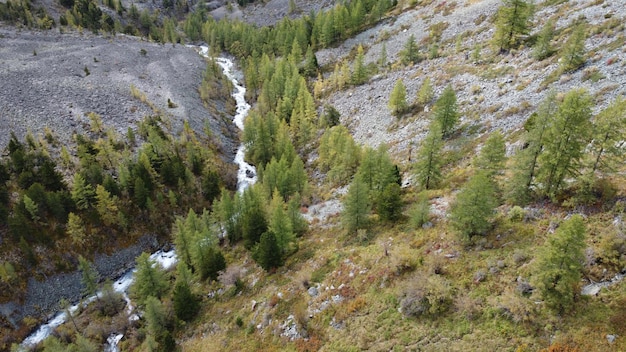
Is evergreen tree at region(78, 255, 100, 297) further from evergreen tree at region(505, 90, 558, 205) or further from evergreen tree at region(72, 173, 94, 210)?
evergreen tree at region(505, 90, 558, 205)

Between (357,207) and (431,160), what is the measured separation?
11198 mm

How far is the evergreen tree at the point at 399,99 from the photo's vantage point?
68125 mm

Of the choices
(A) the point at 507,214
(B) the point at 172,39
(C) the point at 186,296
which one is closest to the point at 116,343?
(C) the point at 186,296

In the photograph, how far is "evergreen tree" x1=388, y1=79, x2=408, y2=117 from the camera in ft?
224

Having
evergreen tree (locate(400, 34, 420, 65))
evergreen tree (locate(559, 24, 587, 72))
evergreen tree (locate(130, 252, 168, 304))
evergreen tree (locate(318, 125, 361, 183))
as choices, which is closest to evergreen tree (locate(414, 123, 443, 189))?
evergreen tree (locate(318, 125, 361, 183))

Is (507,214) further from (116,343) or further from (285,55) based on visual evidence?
(285,55)

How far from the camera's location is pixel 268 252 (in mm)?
44406

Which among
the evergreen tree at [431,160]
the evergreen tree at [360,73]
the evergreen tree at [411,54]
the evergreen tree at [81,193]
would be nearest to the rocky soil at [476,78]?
the evergreen tree at [360,73]

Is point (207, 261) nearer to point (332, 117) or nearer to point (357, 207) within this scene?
point (357, 207)

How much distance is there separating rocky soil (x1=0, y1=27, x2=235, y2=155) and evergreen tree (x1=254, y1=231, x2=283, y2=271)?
148ft

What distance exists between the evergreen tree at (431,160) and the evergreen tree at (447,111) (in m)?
10.5

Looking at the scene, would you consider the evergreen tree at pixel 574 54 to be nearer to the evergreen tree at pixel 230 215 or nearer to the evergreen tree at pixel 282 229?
the evergreen tree at pixel 282 229

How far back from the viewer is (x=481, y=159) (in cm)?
3803

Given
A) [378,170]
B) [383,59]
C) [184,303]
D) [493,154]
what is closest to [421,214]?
[493,154]
